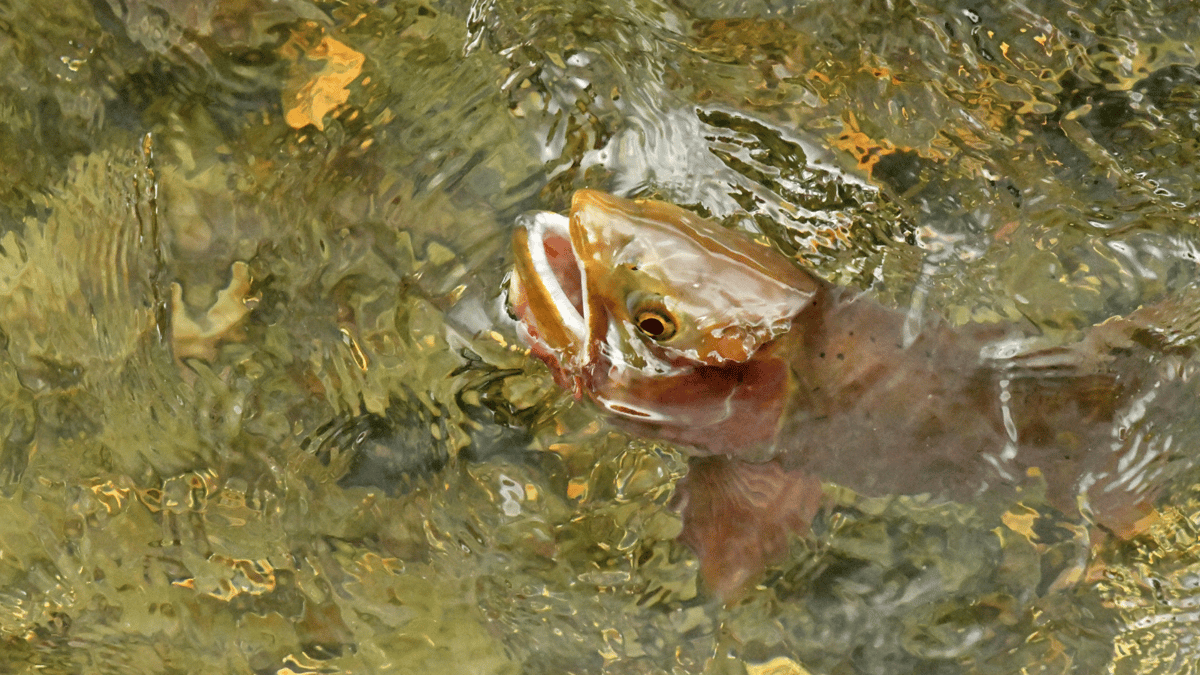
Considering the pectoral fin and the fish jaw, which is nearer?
the fish jaw

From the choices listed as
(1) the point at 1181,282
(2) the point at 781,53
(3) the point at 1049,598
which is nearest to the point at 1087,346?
(1) the point at 1181,282

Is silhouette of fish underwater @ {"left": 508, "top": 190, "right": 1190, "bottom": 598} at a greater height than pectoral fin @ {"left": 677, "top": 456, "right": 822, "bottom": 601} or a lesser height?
greater

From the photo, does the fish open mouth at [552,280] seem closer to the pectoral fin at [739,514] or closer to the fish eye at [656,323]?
the fish eye at [656,323]

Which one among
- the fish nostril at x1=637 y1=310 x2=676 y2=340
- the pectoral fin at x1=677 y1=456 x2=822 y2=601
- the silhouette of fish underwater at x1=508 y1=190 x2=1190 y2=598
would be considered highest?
the fish nostril at x1=637 y1=310 x2=676 y2=340

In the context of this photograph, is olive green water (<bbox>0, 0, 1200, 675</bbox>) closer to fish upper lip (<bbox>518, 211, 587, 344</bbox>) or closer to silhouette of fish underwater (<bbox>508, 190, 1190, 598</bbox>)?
silhouette of fish underwater (<bbox>508, 190, 1190, 598</bbox>)

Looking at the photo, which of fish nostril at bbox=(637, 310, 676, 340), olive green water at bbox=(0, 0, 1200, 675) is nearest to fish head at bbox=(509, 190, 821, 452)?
fish nostril at bbox=(637, 310, 676, 340)

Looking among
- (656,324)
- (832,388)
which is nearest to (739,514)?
(832,388)

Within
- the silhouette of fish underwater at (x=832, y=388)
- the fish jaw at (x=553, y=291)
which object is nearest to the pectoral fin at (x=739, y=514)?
the silhouette of fish underwater at (x=832, y=388)
